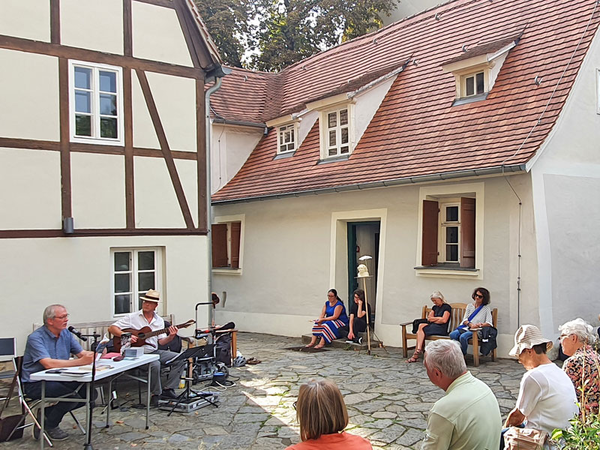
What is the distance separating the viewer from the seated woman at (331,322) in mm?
12734

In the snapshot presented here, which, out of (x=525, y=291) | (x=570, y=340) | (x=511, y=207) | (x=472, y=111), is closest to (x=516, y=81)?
(x=472, y=111)

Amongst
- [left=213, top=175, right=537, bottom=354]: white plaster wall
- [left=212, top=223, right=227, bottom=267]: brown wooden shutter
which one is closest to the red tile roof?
[left=213, top=175, right=537, bottom=354]: white plaster wall

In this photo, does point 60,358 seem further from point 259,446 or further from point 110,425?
point 259,446

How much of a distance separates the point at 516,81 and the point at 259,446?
8409 mm

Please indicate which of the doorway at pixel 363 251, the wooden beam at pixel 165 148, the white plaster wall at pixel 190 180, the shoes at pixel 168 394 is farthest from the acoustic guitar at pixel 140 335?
the doorway at pixel 363 251

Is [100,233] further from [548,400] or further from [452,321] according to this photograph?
[548,400]

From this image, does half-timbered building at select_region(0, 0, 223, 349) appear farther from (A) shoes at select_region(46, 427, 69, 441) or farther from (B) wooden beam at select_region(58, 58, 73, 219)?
(A) shoes at select_region(46, 427, 69, 441)

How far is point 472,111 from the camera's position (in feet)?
39.5

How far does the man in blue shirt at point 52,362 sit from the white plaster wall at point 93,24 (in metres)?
4.85

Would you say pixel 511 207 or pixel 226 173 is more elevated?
pixel 226 173

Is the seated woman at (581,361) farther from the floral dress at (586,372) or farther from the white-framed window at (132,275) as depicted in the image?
the white-framed window at (132,275)

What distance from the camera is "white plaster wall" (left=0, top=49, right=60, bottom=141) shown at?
9.20 meters

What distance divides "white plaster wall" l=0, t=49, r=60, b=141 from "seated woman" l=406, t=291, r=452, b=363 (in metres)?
6.62

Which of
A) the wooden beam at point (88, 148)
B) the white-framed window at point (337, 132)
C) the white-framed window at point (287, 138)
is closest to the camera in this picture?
the wooden beam at point (88, 148)
